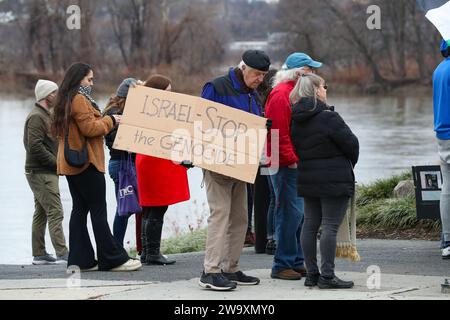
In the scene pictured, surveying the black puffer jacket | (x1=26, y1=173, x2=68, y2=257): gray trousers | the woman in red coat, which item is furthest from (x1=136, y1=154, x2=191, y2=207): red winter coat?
the black puffer jacket

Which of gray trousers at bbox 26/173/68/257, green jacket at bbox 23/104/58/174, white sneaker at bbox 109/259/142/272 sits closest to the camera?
white sneaker at bbox 109/259/142/272

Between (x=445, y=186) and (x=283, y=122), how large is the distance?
1.93 m

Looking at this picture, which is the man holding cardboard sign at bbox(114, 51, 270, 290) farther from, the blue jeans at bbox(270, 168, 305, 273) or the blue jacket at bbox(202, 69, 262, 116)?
the blue jeans at bbox(270, 168, 305, 273)

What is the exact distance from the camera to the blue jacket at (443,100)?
9.23 m

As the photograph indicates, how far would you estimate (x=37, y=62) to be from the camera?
57.9 metres

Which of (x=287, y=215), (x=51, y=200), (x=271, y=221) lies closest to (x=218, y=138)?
(x=287, y=215)

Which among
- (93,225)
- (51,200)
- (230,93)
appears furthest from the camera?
(51,200)

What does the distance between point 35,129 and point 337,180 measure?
3967 mm

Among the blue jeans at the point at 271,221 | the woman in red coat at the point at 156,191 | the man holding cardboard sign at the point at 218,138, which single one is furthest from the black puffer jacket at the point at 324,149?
the blue jeans at the point at 271,221

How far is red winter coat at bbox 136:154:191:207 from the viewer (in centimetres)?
938

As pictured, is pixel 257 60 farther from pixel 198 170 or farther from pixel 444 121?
pixel 198 170

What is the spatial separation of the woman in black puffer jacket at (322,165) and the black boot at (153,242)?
73.4 inches

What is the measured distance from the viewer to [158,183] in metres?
9.38

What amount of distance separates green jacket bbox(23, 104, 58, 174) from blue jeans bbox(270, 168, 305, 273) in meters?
3.09
